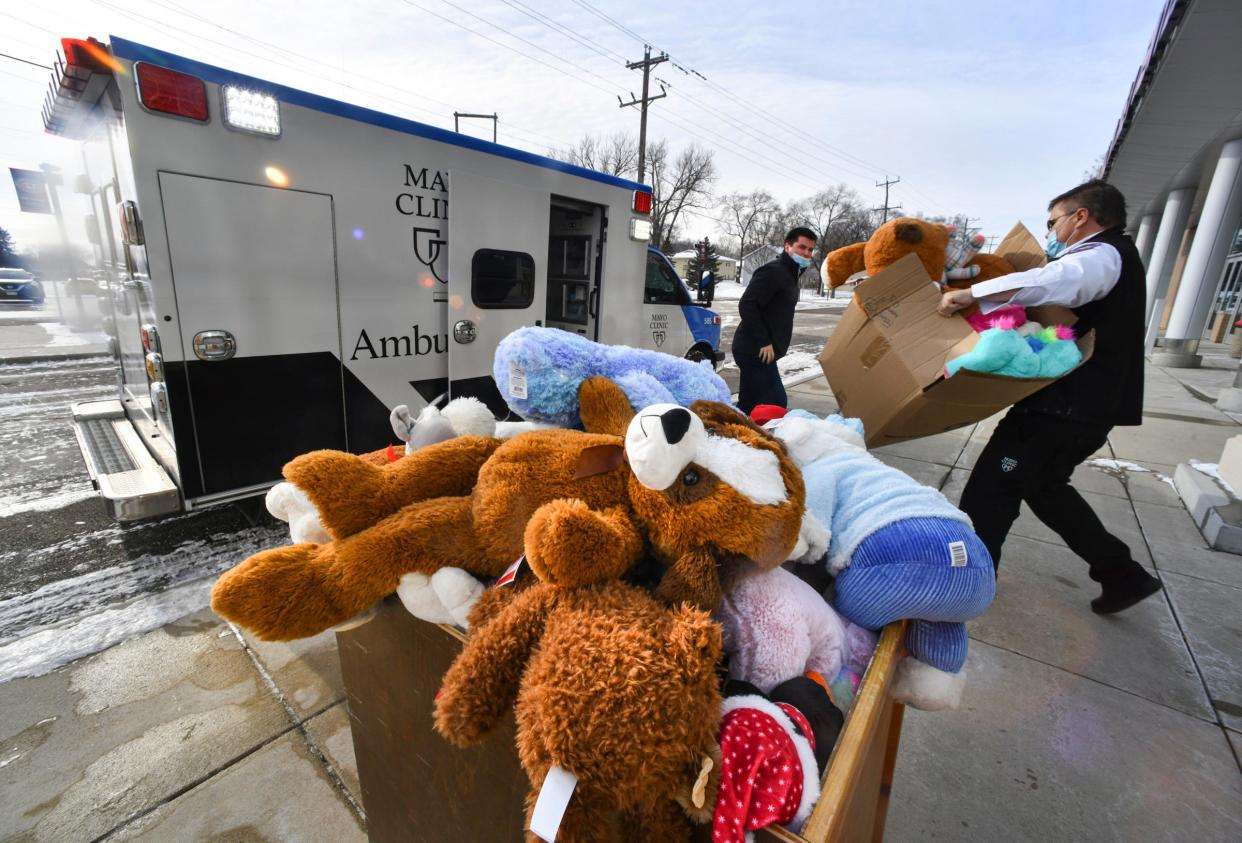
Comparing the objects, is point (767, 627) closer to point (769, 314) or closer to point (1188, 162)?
point (769, 314)

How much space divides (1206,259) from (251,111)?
1545 cm

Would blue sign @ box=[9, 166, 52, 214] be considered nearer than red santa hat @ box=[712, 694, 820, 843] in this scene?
No

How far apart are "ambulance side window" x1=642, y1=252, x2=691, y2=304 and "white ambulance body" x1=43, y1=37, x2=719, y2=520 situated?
97.6 inches

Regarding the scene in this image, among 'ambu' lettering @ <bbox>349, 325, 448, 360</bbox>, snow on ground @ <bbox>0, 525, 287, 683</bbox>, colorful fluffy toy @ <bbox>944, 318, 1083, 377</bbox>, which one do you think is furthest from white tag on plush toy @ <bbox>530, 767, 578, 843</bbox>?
Result: 'ambu' lettering @ <bbox>349, 325, 448, 360</bbox>

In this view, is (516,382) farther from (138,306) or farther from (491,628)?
(138,306)

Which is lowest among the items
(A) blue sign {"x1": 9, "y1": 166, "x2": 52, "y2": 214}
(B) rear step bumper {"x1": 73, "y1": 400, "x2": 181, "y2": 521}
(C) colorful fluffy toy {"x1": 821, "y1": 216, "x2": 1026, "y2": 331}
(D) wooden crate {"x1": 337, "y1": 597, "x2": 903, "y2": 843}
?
(B) rear step bumper {"x1": 73, "y1": 400, "x2": 181, "y2": 521}

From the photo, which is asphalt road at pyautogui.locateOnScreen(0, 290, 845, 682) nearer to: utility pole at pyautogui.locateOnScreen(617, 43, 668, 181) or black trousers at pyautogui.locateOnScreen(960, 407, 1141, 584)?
black trousers at pyautogui.locateOnScreen(960, 407, 1141, 584)

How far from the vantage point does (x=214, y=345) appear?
2.78 meters

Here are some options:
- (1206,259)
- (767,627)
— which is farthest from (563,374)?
(1206,259)

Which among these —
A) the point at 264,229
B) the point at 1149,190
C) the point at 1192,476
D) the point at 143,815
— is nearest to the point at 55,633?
the point at 143,815

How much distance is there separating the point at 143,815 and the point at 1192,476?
6439mm

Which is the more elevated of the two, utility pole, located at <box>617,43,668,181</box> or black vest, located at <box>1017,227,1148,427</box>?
utility pole, located at <box>617,43,668,181</box>

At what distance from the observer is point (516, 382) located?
1301mm

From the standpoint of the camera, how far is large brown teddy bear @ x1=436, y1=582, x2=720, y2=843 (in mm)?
646
